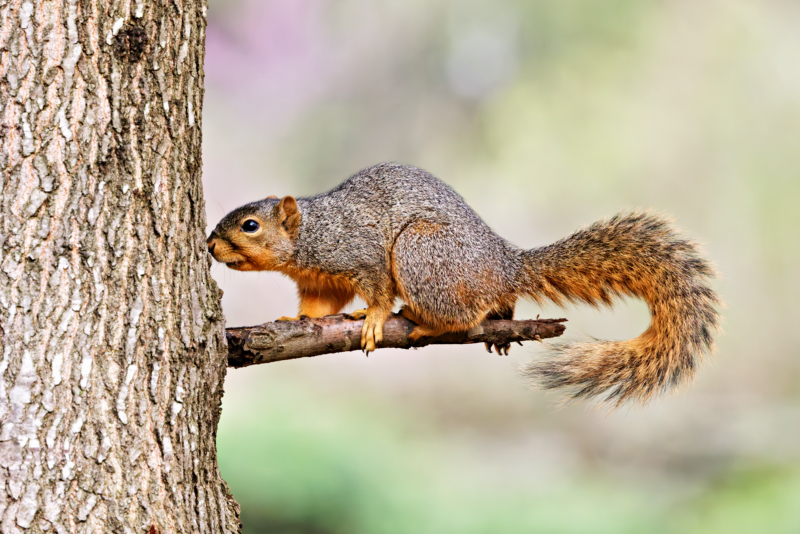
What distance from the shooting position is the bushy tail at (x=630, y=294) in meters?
1.82

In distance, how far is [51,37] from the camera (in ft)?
3.68

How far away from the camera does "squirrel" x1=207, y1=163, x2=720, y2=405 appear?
1837 millimetres

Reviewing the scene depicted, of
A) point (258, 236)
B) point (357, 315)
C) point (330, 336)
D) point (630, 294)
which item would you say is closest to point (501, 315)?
point (630, 294)

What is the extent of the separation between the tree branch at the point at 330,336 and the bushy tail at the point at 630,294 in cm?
10

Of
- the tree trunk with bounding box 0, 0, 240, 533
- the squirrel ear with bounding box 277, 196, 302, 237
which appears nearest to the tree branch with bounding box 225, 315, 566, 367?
the tree trunk with bounding box 0, 0, 240, 533

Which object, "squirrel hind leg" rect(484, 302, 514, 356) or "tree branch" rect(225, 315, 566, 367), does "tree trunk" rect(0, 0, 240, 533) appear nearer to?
"tree branch" rect(225, 315, 566, 367)

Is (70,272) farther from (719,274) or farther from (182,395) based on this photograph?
(719,274)

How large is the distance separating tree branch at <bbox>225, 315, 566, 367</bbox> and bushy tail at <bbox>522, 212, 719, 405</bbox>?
10 cm

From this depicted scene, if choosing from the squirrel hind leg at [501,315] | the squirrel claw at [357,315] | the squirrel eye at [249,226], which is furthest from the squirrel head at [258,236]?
the squirrel hind leg at [501,315]

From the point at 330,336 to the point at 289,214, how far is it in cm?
48

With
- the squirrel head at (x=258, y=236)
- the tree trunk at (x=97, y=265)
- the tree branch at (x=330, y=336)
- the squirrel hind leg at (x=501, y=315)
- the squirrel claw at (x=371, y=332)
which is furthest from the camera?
the squirrel hind leg at (x=501, y=315)

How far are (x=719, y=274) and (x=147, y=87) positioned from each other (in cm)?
156

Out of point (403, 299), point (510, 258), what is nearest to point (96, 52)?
point (403, 299)

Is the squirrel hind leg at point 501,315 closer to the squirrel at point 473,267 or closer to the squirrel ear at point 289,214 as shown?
the squirrel at point 473,267
